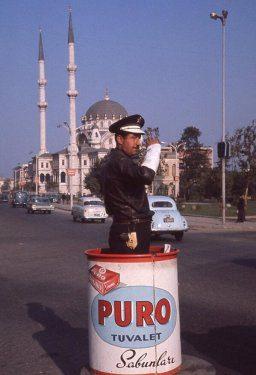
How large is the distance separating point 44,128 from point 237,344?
12929cm

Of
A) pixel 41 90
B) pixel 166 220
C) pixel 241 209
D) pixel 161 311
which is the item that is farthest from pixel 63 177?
pixel 161 311

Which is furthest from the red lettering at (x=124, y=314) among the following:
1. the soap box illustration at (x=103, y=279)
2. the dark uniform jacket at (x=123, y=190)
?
the dark uniform jacket at (x=123, y=190)

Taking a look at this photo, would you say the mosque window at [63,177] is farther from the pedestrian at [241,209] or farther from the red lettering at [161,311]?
the red lettering at [161,311]

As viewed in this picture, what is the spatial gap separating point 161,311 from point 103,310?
0.43 m

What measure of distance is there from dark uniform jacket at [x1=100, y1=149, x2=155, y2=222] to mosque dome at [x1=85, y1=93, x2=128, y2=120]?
147448 mm

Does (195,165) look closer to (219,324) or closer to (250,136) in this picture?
(250,136)

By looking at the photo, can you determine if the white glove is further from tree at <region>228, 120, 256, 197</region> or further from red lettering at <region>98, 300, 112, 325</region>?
tree at <region>228, 120, 256, 197</region>

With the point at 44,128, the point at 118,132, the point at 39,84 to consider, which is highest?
the point at 39,84

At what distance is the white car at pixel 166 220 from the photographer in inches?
802

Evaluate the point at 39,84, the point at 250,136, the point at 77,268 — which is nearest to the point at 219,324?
the point at 77,268

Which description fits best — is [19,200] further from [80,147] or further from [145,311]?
[145,311]

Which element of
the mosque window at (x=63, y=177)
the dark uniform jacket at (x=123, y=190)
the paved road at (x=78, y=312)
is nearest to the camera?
the dark uniform jacket at (x=123, y=190)

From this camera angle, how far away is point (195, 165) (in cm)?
11538

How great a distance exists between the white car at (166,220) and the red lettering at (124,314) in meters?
15.8
